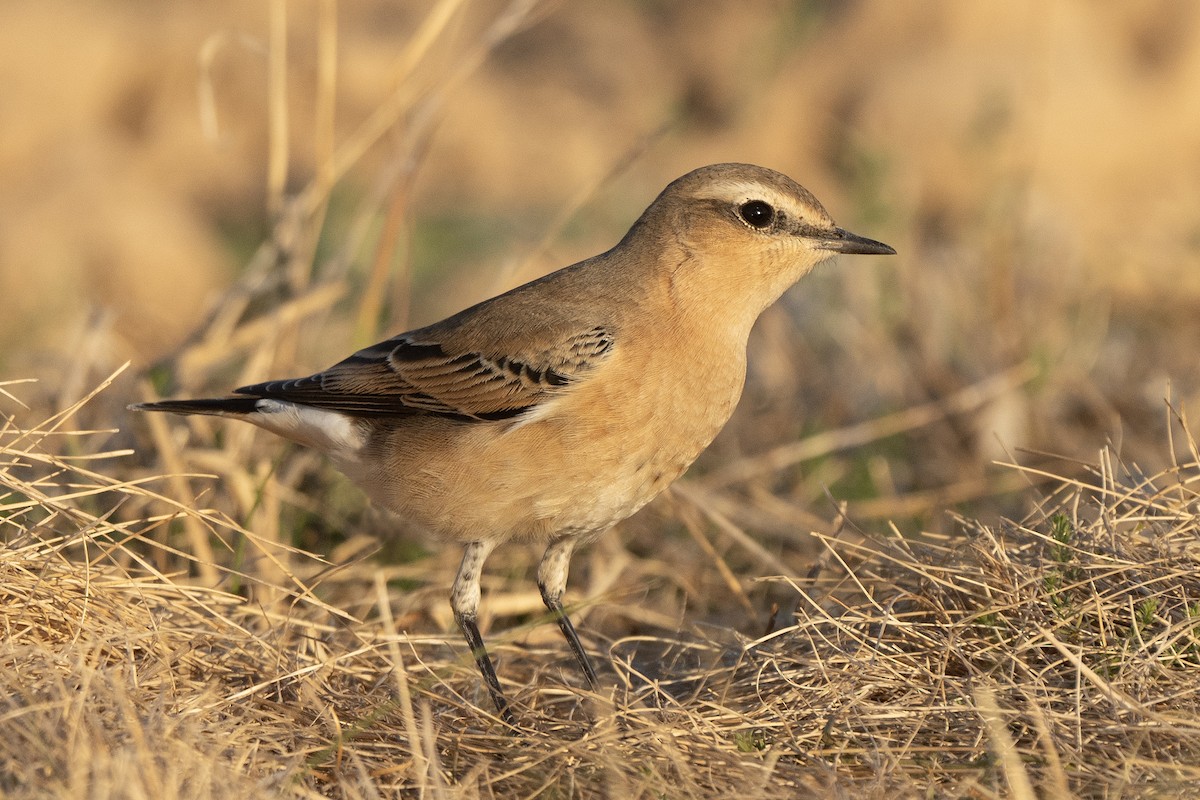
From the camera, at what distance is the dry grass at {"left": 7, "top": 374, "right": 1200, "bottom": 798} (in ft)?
12.4

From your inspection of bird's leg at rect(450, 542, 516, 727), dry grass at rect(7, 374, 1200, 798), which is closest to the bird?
bird's leg at rect(450, 542, 516, 727)

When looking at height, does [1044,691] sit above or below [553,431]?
below

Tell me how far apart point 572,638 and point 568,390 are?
1050mm

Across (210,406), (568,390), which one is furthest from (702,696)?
(210,406)

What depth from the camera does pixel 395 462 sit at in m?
5.79

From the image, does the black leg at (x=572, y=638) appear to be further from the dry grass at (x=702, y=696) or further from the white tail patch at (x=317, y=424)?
the white tail patch at (x=317, y=424)

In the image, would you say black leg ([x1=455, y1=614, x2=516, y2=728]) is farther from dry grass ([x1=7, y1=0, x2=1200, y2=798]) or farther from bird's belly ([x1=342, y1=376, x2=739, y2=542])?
bird's belly ([x1=342, y1=376, x2=739, y2=542])

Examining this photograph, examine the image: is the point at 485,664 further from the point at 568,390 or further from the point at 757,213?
the point at 757,213

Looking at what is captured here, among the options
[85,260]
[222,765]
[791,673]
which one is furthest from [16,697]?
[85,260]

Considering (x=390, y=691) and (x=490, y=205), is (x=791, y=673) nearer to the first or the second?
(x=390, y=691)

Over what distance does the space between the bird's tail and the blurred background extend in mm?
611

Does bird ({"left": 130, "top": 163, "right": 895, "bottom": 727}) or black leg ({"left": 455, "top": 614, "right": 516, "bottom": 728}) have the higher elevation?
bird ({"left": 130, "top": 163, "right": 895, "bottom": 727})

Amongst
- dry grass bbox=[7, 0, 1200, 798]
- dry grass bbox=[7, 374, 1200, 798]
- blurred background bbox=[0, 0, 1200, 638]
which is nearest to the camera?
dry grass bbox=[7, 374, 1200, 798]

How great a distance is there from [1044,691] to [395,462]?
9.36 ft
